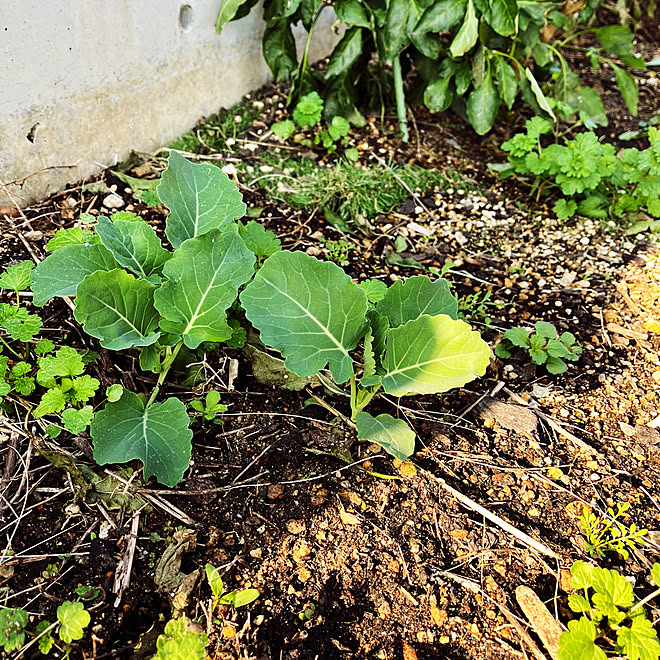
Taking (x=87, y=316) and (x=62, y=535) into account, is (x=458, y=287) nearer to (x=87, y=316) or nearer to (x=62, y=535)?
(x=87, y=316)

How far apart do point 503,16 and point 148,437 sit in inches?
87.8

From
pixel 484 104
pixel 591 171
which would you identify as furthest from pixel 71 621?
pixel 484 104

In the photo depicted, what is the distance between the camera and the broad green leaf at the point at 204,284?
5.26ft

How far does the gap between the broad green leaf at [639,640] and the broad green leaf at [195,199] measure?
135cm

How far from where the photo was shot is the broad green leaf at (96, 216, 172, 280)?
1653 mm

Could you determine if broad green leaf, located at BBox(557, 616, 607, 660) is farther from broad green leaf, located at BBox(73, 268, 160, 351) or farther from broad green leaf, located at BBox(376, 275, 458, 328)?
broad green leaf, located at BBox(73, 268, 160, 351)

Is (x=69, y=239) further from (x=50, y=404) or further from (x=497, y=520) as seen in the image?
(x=497, y=520)

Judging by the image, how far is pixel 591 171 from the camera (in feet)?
8.71

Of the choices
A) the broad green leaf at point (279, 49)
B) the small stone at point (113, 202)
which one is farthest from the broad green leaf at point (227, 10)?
the small stone at point (113, 202)

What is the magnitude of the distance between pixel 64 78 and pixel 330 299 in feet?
4.39

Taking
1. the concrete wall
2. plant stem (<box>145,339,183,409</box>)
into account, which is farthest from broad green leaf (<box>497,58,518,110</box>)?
plant stem (<box>145,339,183,409</box>)

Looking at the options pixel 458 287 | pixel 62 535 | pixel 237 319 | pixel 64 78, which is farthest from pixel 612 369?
pixel 64 78

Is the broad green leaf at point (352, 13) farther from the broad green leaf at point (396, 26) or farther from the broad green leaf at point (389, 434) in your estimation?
the broad green leaf at point (389, 434)

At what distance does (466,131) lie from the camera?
3.35m
